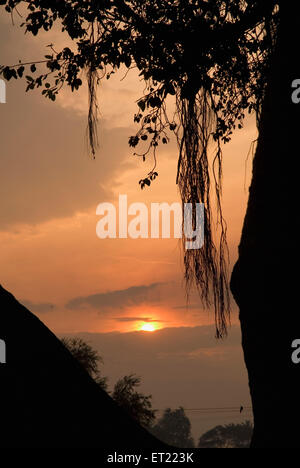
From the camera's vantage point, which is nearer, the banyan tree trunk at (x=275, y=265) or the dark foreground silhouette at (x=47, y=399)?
the banyan tree trunk at (x=275, y=265)

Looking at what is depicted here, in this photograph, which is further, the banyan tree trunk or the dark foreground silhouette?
the dark foreground silhouette

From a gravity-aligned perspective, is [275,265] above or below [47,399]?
above

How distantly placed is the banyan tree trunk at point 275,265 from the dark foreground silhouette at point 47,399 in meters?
1.18

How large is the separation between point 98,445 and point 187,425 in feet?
291

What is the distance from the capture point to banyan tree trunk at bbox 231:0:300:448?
15.1ft

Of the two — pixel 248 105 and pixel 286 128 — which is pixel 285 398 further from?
pixel 248 105

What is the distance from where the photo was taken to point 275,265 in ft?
15.3

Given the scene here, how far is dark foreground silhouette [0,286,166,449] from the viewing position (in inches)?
191

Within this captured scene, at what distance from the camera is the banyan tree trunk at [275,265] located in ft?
15.1

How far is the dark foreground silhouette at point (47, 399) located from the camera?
4855 mm

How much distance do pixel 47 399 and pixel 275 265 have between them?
2.08m

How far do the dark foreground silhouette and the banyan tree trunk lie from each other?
1.18m

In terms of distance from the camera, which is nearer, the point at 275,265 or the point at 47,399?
the point at 275,265
